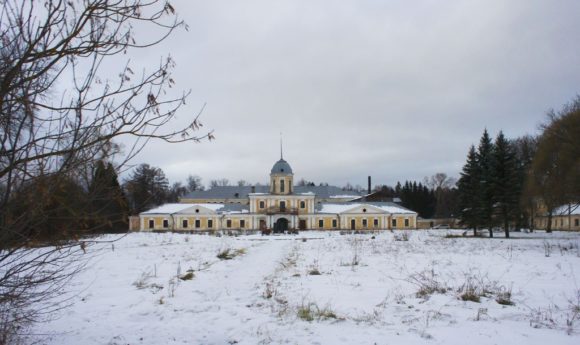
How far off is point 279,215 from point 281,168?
7.50 meters

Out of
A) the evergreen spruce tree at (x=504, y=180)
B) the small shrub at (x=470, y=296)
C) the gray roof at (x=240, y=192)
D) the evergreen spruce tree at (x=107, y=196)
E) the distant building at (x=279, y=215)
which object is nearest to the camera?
the evergreen spruce tree at (x=107, y=196)

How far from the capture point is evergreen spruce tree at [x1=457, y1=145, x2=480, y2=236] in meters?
36.5

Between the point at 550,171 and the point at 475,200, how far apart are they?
38.9 feet

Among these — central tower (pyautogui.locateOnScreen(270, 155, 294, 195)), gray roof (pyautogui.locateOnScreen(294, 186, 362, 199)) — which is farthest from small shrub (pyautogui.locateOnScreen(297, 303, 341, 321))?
gray roof (pyautogui.locateOnScreen(294, 186, 362, 199))

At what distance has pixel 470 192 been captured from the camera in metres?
37.7

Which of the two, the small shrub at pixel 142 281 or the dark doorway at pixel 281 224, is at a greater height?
the small shrub at pixel 142 281

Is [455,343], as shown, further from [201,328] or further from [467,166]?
[467,166]

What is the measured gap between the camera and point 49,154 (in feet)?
11.0

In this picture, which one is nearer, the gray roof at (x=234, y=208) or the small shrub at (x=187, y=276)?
the small shrub at (x=187, y=276)

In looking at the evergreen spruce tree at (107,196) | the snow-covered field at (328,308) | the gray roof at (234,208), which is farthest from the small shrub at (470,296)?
the gray roof at (234,208)

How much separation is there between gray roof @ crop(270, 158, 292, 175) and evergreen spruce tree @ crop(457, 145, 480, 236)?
93.3 feet

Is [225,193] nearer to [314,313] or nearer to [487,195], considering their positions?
[487,195]

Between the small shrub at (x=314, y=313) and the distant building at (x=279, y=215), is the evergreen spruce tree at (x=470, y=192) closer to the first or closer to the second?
the distant building at (x=279, y=215)

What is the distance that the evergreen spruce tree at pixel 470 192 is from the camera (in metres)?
36.5
